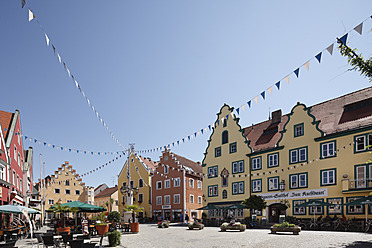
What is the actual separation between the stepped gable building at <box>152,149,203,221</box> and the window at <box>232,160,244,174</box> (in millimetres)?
10247

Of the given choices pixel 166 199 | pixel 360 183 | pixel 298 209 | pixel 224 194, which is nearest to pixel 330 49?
pixel 360 183

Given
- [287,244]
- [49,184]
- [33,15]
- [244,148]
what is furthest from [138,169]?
[33,15]

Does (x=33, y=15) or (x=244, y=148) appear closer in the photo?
(x=33, y=15)

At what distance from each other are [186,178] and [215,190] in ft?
27.2

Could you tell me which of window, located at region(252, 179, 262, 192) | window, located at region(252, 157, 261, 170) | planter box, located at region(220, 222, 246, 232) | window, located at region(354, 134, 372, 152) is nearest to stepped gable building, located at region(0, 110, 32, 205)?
planter box, located at region(220, 222, 246, 232)

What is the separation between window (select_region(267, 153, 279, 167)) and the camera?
33500 millimetres

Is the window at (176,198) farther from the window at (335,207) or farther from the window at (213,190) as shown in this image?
the window at (335,207)

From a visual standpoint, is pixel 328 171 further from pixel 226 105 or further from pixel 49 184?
pixel 49 184

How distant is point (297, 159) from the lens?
3150 centimetres

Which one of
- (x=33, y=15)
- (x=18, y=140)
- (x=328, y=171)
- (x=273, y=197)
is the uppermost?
(x=33, y=15)

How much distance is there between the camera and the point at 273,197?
1291 inches

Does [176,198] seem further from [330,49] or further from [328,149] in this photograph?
[330,49]

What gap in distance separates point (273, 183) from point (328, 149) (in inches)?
271

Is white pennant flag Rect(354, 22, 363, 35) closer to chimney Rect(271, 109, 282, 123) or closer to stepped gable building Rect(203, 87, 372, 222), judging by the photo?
stepped gable building Rect(203, 87, 372, 222)
